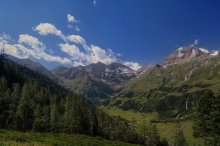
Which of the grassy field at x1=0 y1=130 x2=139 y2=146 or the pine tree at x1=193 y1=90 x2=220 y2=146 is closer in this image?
the grassy field at x1=0 y1=130 x2=139 y2=146

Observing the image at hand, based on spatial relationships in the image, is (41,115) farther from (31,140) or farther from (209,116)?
(209,116)

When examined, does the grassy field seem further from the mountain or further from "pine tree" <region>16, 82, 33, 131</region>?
"pine tree" <region>16, 82, 33, 131</region>

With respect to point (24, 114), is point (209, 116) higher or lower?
lower

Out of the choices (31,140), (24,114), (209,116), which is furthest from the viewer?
(24,114)

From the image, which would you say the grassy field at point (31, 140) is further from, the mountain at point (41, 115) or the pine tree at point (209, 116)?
the mountain at point (41, 115)

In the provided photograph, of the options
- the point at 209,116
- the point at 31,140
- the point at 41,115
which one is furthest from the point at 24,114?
the point at 209,116

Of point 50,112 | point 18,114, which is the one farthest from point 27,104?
point 50,112

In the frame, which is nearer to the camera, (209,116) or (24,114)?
(209,116)

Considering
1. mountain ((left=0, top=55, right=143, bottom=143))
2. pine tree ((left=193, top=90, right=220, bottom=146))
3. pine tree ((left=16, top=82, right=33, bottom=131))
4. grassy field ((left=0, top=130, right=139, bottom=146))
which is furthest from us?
pine tree ((left=16, top=82, right=33, bottom=131))

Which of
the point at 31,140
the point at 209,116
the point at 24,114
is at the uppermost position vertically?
the point at 24,114

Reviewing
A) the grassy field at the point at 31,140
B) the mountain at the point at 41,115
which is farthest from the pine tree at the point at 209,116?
the mountain at the point at 41,115

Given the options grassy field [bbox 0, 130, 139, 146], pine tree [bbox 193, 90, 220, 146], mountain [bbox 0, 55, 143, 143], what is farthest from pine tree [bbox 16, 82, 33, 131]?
pine tree [bbox 193, 90, 220, 146]

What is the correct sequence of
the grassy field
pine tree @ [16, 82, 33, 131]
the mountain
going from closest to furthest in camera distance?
the grassy field
the mountain
pine tree @ [16, 82, 33, 131]

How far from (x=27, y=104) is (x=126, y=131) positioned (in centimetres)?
7336
